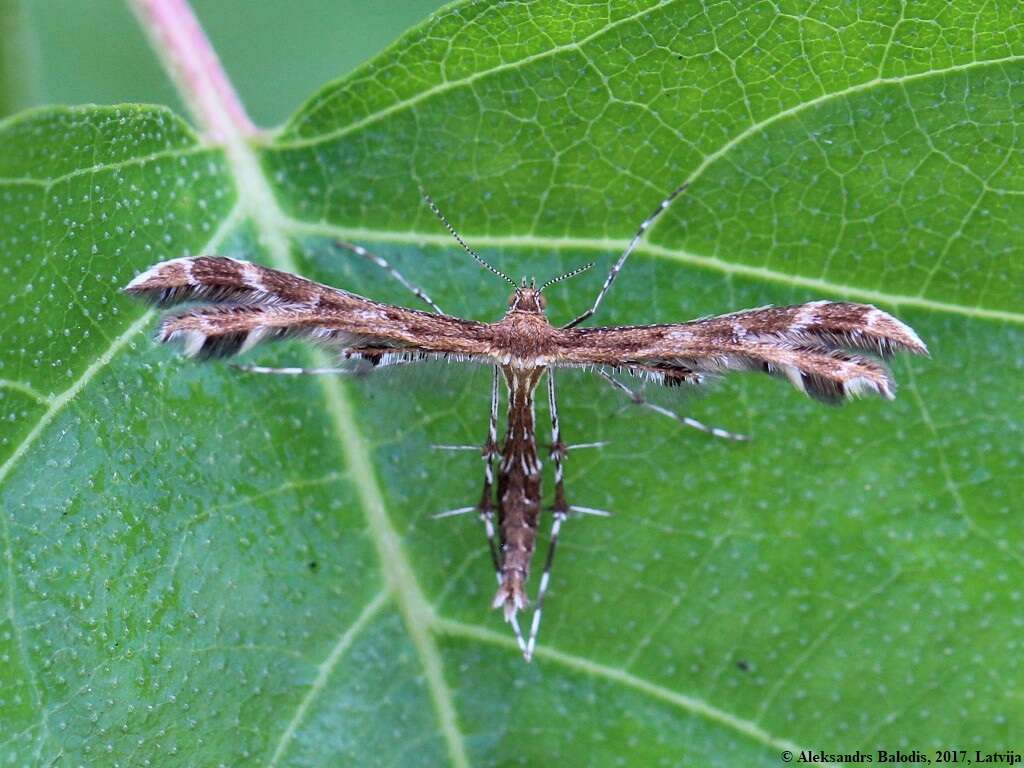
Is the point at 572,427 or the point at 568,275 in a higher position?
the point at 568,275

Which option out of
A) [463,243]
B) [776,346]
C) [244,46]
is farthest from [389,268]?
[244,46]

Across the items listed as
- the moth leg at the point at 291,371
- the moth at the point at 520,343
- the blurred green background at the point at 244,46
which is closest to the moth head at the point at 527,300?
the moth at the point at 520,343

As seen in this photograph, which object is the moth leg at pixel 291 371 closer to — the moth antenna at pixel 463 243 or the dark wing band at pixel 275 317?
the dark wing band at pixel 275 317

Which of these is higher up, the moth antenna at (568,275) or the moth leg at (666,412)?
the moth antenna at (568,275)

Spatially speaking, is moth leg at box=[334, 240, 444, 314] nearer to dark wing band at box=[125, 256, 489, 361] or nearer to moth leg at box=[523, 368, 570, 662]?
dark wing band at box=[125, 256, 489, 361]

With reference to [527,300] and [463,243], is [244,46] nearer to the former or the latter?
[463,243]

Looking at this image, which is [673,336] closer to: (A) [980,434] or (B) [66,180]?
(A) [980,434]

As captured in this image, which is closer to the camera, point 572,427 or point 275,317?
point 275,317
